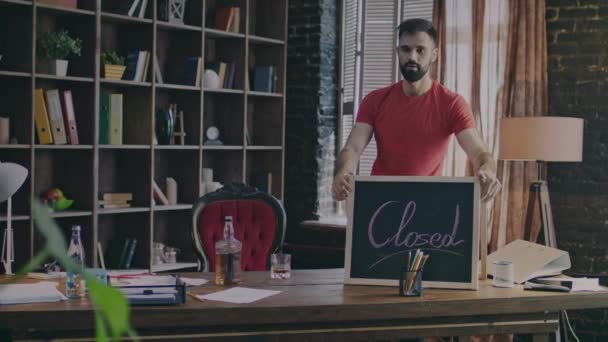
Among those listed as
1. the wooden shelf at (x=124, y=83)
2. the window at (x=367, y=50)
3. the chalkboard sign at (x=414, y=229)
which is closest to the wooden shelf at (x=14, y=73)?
the wooden shelf at (x=124, y=83)

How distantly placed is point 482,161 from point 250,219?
108cm

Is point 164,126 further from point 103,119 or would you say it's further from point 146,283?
point 146,283

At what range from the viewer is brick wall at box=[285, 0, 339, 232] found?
5984mm

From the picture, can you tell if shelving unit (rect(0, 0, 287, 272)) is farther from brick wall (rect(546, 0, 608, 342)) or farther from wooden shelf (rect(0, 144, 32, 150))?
brick wall (rect(546, 0, 608, 342))

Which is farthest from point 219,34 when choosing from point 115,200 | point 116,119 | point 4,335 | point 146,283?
point 146,283

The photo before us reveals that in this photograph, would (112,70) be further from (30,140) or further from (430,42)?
(430,42)

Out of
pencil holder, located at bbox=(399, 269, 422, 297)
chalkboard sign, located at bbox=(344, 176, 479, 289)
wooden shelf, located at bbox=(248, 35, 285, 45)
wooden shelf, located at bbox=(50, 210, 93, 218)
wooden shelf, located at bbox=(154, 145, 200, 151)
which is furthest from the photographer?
wooden shelf, located at bbox=(248, 35, 285, 45)

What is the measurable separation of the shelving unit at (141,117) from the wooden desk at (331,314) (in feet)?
7.43

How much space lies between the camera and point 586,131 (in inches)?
200

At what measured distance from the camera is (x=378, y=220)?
2.79m

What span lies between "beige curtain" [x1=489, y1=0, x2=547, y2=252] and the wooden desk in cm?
249

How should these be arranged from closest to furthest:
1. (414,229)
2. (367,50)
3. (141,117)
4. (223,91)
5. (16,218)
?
1. (414,229)
2. (16,218)
3. (141,117)
4. (223,91)
5. (367,50)

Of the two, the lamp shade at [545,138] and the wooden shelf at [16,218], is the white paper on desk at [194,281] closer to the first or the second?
the wooden shelf at [16,218]

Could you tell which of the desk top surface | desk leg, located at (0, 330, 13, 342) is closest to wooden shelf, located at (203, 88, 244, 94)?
desk leg, located at (0, 330, 13, 342)
